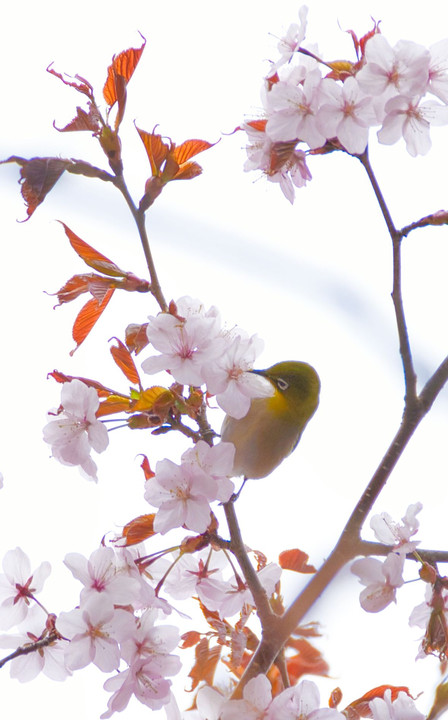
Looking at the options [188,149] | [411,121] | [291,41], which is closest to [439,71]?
[411,121]

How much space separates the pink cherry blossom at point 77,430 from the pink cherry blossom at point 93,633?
170 millimetres

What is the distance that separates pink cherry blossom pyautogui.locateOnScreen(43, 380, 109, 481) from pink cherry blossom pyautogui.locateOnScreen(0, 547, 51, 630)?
19 centimetres

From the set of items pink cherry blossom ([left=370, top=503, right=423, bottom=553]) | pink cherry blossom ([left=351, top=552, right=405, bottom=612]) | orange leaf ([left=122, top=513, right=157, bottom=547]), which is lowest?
orange leaf ([left=122, top=513, right=157, bottom=547])

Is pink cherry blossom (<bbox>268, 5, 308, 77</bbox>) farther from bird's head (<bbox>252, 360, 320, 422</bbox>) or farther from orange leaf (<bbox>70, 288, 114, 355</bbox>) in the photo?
bird's head (<bbox>252, 360, 320, 422</bbox>)

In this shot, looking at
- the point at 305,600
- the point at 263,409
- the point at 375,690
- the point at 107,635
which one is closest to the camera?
the point at 305,600

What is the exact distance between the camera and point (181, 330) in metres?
0.86

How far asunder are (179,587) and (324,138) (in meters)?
0.63

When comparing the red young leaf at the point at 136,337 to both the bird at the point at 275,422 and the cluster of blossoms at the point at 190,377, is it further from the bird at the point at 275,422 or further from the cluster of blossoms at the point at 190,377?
the bird at the point at 275,422

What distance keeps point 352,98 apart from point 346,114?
0.02 m

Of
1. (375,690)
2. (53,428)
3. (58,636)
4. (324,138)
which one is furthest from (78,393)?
(375,690)

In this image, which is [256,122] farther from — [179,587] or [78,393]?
[179,587]

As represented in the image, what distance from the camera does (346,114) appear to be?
899mm

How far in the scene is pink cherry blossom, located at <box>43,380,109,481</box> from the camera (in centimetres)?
90

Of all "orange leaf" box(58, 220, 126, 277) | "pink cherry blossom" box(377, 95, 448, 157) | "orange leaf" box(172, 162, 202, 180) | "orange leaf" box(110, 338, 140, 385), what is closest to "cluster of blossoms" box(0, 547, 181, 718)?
"orange leaf" box(110, 338, 140, 385)
